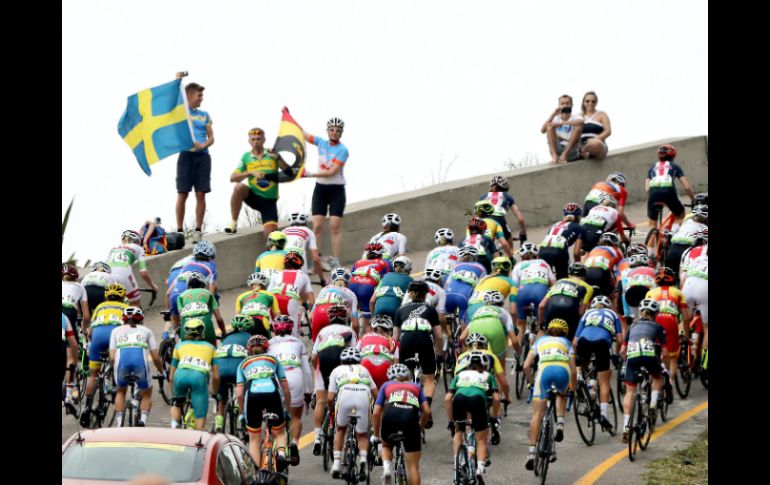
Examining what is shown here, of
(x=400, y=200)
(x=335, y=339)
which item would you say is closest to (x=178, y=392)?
(x=335, y=339)

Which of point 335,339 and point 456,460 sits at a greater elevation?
point 335,339

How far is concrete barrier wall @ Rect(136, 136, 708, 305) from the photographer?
81.6ft

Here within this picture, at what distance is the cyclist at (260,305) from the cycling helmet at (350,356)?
4.86ft

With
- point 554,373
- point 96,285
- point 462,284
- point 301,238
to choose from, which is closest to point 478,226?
point 462,284

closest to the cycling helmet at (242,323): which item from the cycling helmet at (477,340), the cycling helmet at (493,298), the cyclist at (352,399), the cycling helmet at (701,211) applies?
the cyclist at (352,399)

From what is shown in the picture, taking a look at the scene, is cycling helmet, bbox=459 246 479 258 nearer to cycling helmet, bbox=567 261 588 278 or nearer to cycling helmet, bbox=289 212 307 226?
cycling helmet, bbox=567 261 588 278

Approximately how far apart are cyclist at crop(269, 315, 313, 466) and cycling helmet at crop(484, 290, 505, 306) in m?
2.64

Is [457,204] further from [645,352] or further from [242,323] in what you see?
[242,323]

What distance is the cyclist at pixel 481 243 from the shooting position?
21062mm

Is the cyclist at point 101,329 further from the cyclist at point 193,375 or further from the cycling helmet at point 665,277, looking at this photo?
the cycling helmet at point 665,277
